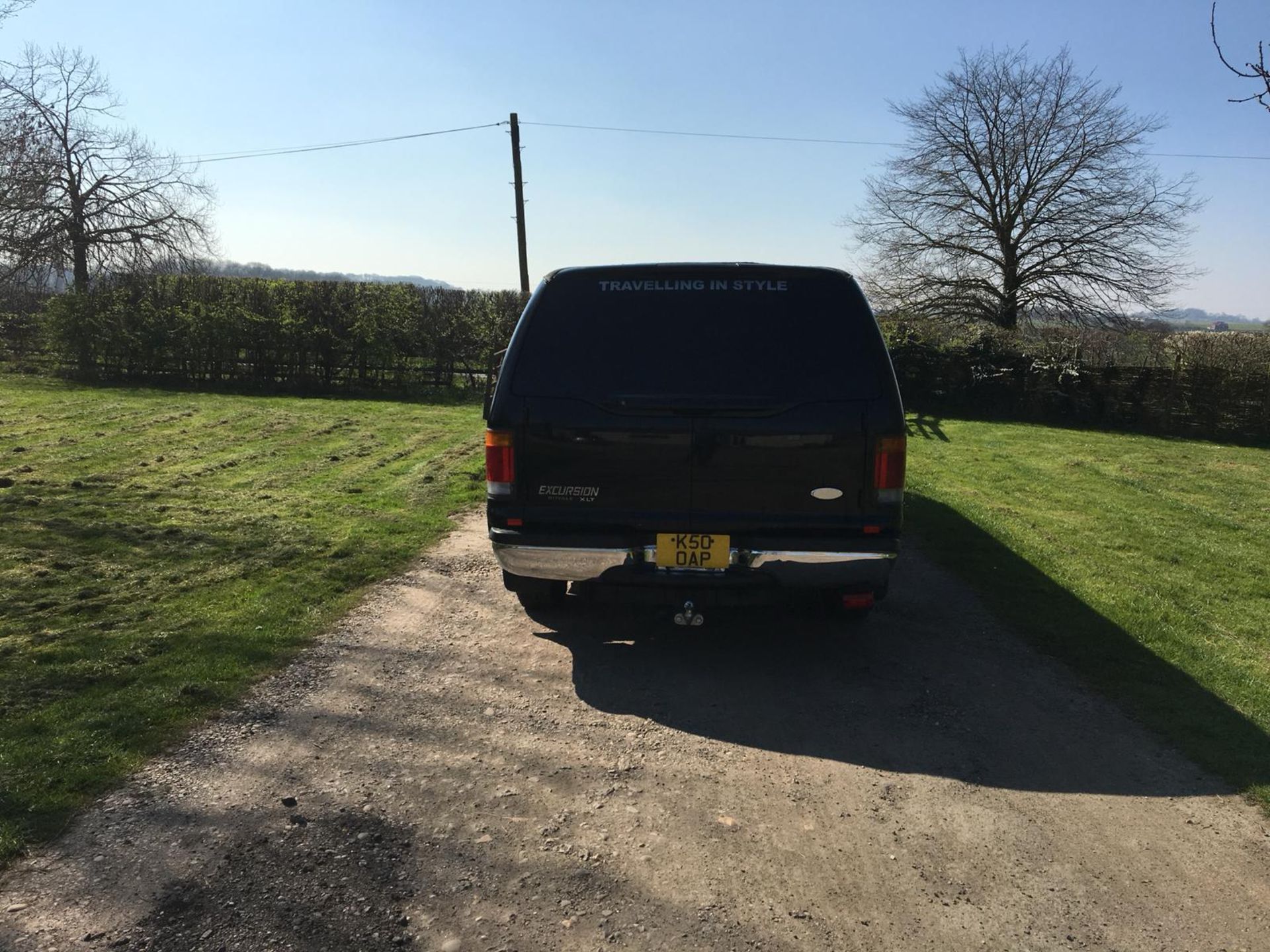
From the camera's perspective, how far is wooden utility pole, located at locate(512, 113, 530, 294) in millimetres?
22344

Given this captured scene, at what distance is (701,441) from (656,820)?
1.77 m

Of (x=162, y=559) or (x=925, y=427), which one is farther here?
(x=925, y=427)

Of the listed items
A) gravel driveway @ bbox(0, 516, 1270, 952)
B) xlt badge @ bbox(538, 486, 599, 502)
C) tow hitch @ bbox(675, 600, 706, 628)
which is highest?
xlt badge @ bbox(538, 486, 599, 502)

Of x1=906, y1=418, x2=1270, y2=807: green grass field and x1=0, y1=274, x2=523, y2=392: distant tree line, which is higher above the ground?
x1=0, y1=274, x2=523, y2=392: distant tree line

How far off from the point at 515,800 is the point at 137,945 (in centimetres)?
122

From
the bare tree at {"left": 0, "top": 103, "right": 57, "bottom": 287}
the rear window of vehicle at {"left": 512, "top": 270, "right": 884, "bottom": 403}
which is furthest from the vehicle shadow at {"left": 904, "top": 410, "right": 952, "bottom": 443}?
the bare tree at {"left": 0, "top": 103, "right": 57, "bottom": 287}

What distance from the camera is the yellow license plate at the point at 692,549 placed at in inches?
155

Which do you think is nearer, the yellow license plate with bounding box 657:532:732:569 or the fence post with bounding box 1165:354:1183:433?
the yellow license plate with bounding box 657:532:732:569

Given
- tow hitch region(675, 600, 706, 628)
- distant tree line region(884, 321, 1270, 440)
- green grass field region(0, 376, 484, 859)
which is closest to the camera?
green grass field region(0, 376, 484, 859)

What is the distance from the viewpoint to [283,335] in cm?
1820

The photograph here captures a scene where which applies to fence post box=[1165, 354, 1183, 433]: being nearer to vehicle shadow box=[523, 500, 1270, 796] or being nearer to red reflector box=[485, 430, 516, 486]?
vehicle shadow box=[523, 500, 1270, 796]

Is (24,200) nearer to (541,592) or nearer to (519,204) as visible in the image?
(519,204)

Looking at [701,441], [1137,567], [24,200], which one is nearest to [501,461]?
[701,441]

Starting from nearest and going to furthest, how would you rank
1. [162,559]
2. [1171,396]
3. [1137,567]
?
[162,559], [1137,567], [1171,396]
